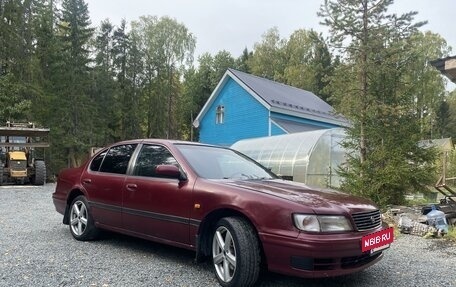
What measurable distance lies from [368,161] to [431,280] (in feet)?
19.2

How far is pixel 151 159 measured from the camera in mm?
5074

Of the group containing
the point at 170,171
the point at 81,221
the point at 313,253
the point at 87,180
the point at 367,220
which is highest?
the point at 170,171

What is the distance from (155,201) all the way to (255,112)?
20.1 m

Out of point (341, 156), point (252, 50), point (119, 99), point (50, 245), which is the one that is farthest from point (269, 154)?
point (252, 50)

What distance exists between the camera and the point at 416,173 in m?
9.70

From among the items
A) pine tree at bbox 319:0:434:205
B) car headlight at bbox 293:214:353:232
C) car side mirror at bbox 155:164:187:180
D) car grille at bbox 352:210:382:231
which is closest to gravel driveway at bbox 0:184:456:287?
car grille at bbox 352:210:382:231

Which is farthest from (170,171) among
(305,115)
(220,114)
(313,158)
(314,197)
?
(220,114)

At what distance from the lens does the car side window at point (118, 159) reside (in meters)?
5.41

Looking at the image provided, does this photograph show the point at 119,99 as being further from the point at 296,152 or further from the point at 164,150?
the point at 164,150

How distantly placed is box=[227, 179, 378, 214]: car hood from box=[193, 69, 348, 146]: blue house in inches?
718

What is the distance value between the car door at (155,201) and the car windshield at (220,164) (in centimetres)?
24

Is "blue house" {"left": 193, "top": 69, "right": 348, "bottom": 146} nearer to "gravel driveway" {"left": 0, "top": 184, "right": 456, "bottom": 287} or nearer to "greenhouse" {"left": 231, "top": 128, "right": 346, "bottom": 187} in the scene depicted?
"greenhouse" {"left": 231, "top": 128, "right": 346, "bottom": 187}

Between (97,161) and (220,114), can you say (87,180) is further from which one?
(220,114)

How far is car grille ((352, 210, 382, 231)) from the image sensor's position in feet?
12.2
